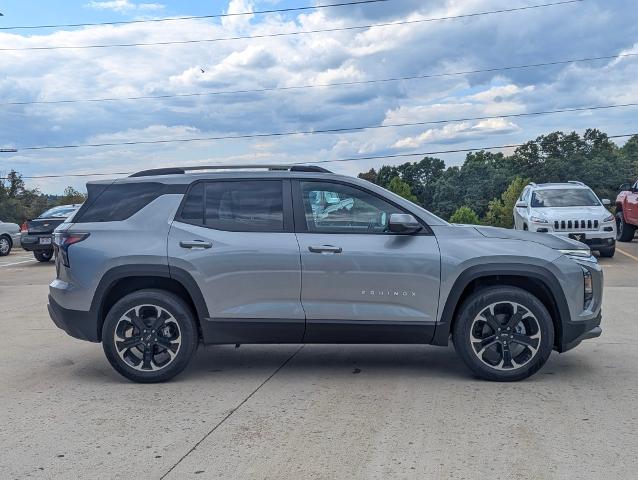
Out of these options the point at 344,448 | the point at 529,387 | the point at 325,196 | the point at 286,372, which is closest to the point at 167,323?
the point at 286,372

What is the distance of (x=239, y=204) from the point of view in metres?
5.89

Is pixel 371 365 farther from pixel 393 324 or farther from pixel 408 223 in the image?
pixel 408 223

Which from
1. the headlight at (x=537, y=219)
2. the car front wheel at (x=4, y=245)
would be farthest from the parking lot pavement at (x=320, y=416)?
the car front wheel at (x=4, y=245)

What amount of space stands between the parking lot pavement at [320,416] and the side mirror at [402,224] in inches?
50.7

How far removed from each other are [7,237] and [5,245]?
0.29 metres

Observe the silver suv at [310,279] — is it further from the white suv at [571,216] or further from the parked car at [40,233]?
the parked car at [40,233]

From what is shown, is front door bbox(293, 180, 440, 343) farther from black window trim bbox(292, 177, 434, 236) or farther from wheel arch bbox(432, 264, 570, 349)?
wheel arch bbox(432, 264, 570, 349)

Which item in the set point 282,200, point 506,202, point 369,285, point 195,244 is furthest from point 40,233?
point 506,202

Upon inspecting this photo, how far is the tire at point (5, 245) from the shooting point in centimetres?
2252

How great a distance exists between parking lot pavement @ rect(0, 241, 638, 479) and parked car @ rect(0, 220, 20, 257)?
16972 millimetres

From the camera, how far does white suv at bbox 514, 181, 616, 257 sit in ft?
49.2

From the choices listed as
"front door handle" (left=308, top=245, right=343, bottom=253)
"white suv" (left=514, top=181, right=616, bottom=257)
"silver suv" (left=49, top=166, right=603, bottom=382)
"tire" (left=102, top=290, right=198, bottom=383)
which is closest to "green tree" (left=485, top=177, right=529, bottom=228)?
"white suv" (left=514, top=181, right=616, bottom=257)

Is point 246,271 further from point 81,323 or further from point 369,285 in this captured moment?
point 81,323

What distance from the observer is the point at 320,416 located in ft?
15.9
